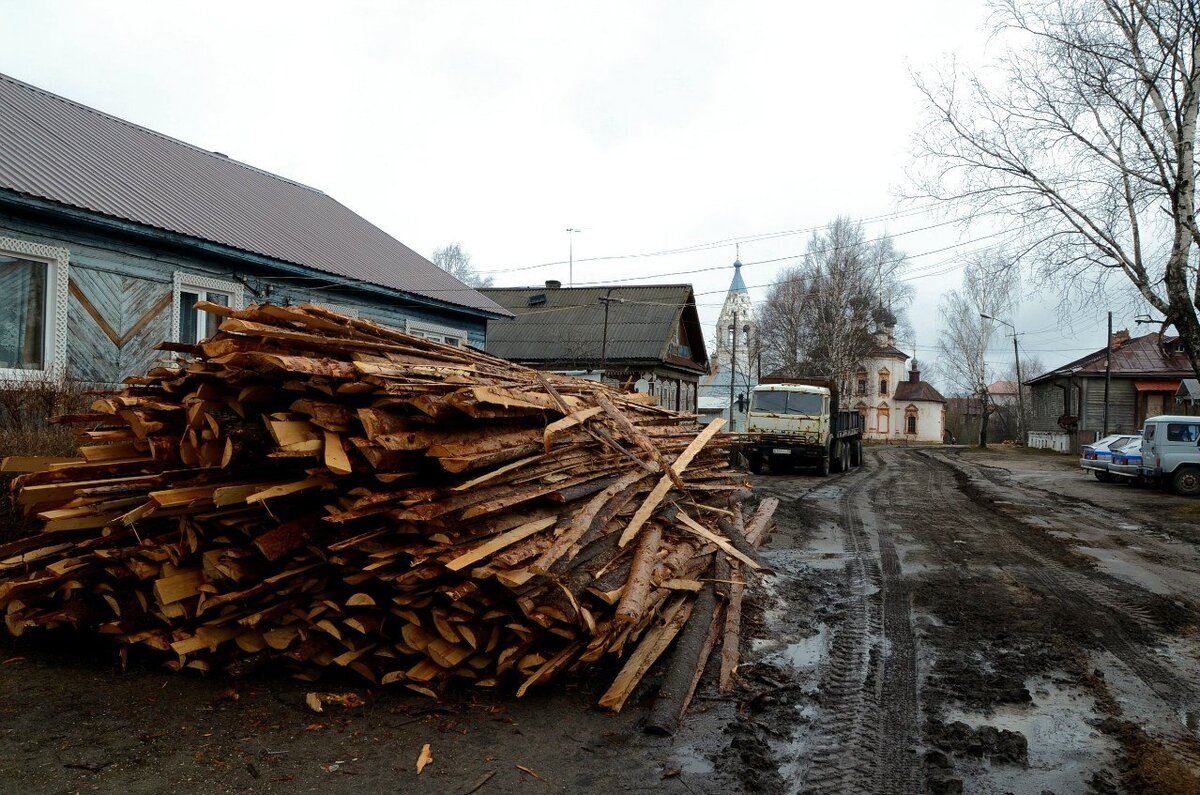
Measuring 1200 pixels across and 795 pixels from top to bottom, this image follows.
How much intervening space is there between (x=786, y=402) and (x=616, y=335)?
11.0 meters

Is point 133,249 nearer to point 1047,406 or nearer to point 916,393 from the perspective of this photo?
point 1047,406

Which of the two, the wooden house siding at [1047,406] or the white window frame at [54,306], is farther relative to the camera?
the wooden house siding at [1047,406]

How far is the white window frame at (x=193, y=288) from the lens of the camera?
40.1ft

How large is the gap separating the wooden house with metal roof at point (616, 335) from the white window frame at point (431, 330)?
30.7ft

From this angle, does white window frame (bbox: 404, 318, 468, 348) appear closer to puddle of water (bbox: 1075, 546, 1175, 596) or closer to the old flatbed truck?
the old flatbed truck

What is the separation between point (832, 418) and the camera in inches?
925

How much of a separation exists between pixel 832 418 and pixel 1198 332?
31.5 ft

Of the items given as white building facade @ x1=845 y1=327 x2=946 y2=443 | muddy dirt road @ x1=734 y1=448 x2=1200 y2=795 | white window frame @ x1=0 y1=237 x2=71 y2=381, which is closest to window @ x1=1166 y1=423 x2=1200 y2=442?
muddy dirt road @ x1=734 y1=448 x2=1200 y2=795

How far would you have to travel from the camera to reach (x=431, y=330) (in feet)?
60.6

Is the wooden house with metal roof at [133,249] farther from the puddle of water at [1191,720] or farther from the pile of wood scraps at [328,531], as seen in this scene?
the puddle of water at [1191,720]

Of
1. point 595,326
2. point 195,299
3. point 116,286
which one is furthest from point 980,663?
point 595,326

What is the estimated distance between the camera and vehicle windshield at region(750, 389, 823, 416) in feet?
73.2

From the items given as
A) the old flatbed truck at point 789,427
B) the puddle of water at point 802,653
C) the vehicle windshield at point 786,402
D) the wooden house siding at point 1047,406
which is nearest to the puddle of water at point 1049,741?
the puddle of water at point 802,653

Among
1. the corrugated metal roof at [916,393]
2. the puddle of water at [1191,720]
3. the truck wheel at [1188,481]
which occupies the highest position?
the corrugated metal roof at [916,393]
